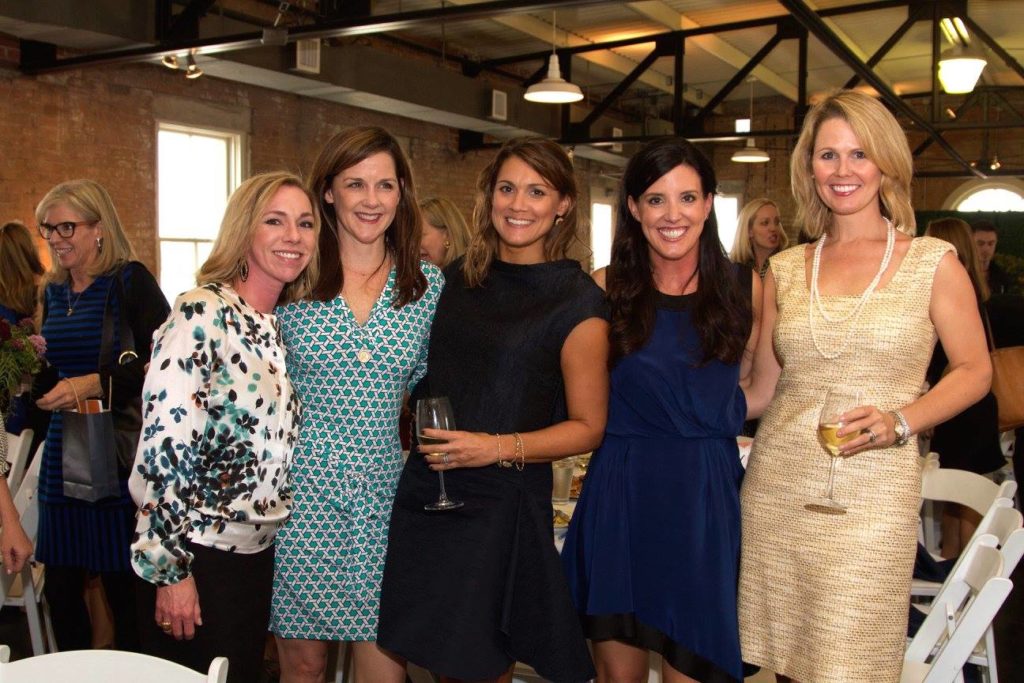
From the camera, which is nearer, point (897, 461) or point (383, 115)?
point (897, 461)

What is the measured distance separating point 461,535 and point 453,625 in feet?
0.65

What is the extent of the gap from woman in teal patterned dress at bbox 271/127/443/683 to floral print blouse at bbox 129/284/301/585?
0.10m

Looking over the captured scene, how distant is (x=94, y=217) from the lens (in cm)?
329

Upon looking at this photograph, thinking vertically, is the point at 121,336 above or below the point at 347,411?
above

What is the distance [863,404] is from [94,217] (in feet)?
8.13

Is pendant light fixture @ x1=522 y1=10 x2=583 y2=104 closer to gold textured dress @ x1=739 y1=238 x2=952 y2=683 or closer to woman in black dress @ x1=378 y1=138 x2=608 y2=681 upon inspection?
woman in black dress @ x1=378 y1=138 x2=608 y2=681

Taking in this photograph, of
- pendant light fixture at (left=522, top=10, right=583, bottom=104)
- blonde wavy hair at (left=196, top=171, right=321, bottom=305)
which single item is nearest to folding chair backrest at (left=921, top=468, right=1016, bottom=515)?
blonde wavy hair at (left=196, top=171, right=321, bottom=305)

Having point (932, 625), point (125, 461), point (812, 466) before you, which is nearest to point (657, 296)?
point (812, 466)

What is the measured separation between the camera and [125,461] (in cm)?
323

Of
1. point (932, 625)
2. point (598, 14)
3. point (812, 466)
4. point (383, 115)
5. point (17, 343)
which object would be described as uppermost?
point (598, 14)

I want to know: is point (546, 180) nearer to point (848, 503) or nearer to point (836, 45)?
point (848, 503)

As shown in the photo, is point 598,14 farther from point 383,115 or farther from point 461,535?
point 461,535

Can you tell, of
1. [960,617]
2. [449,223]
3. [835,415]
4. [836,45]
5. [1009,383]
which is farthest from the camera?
[836,45]

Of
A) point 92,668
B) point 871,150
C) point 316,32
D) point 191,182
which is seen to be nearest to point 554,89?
point 316,32
